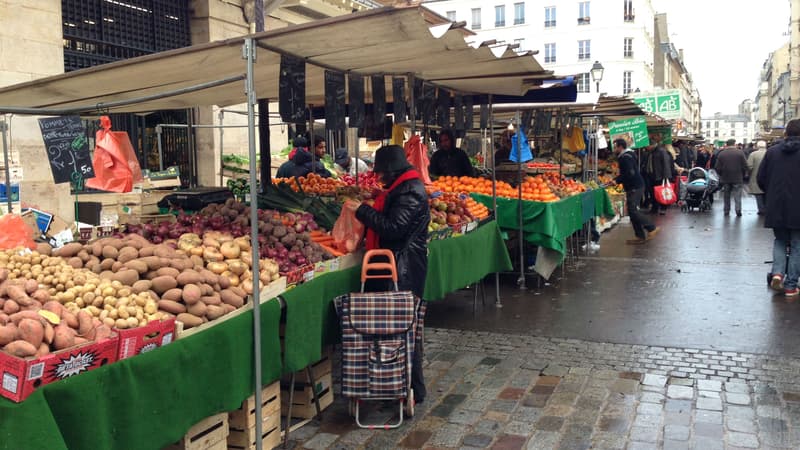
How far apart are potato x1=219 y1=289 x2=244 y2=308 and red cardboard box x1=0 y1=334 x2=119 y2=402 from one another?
0.96 metres

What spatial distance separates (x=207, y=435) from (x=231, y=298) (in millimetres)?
789

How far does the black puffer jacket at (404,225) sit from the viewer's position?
17.1ft

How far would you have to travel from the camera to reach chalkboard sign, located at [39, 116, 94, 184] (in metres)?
6.07

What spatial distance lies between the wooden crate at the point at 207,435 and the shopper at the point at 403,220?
1.54 m

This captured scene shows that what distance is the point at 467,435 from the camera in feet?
15.2

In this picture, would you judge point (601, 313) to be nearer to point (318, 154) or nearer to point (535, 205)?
point (535, 205)

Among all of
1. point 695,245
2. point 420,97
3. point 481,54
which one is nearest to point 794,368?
point 481,54

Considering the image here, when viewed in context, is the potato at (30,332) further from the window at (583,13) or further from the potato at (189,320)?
the window at (583,13)

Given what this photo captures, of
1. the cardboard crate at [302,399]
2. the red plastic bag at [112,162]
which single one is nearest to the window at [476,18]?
the red plastic bag at [112,162]

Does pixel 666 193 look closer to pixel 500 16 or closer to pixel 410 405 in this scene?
pixel 410 405

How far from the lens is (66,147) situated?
6.16 metres

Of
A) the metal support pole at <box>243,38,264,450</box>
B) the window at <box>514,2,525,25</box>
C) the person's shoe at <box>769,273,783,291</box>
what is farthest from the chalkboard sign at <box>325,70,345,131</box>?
the window at <box>514,2,525,25</box>

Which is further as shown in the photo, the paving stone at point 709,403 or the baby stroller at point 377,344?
the paving stone at point 709,403

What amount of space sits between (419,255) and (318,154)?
6845 millimetres
